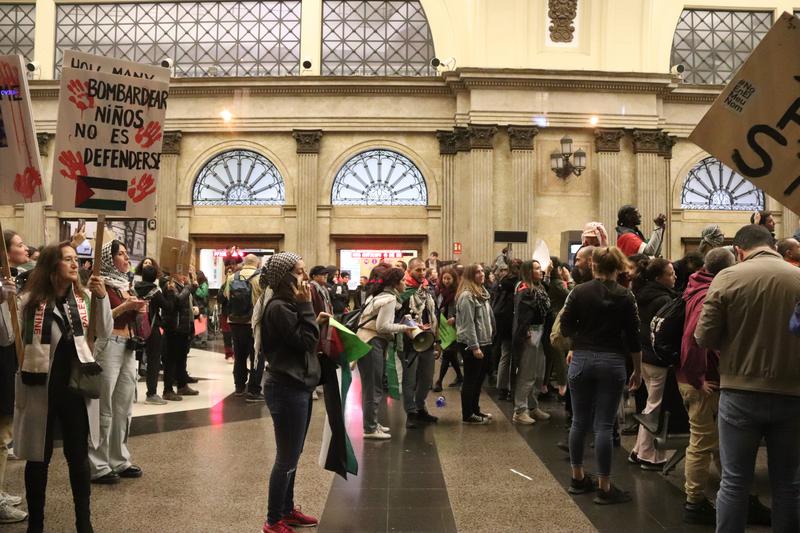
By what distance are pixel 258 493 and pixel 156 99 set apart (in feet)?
10.8

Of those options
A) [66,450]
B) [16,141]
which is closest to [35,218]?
[16,141]

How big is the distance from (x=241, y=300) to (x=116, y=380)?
4625 millimetres

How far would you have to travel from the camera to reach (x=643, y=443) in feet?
22.8

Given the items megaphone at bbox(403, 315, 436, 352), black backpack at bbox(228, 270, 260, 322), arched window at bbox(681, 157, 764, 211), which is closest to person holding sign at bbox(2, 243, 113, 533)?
megaphone at bbox(403, 315, 436, 352)

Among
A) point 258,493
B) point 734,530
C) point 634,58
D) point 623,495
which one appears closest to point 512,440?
point 623,495

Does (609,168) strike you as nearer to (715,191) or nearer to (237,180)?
(715,191)

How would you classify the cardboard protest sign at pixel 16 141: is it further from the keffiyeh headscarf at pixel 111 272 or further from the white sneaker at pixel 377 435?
the white sneaker at pixel 377 435

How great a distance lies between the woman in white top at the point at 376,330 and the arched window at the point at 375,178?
1467cm

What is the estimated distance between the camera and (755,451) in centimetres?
388

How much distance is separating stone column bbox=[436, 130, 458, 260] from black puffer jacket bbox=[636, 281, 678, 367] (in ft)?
50.3

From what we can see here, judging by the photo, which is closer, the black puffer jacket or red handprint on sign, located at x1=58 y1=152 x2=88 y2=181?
red handprint on sign, located at x1=58 y1=152 x2=88 y2=181

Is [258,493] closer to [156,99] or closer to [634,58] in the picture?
[156,99]

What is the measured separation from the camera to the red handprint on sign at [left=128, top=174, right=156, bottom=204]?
204 inches

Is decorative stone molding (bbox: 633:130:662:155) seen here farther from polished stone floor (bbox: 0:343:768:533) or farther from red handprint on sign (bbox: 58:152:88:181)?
red handprint on sign (bbox: 58:152:88:181)
